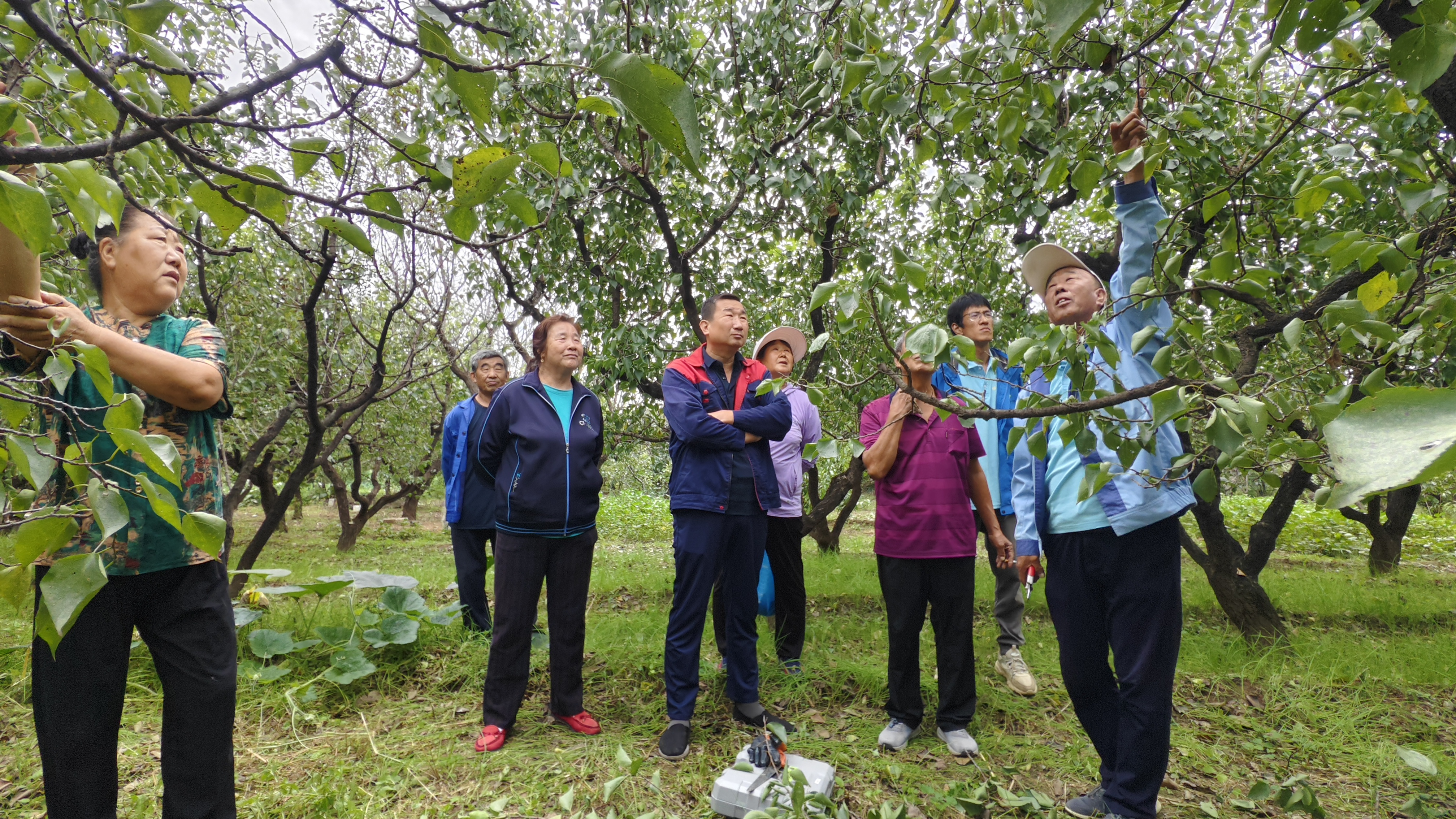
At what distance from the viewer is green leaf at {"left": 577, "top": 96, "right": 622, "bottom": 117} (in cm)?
83

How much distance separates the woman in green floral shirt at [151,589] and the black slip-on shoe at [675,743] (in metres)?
1.55

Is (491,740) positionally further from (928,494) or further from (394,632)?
(928,494)

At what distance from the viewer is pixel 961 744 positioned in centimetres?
293

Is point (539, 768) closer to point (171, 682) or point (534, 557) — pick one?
point (534, 557)

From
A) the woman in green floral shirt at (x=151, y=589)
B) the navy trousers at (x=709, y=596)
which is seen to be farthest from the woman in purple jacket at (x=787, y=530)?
the woman in green floral shirt at (x=151, y=589)

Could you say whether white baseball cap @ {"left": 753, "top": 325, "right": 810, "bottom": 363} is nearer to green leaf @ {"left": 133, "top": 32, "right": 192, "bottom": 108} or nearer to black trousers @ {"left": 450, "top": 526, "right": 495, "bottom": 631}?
black trousers @ {"left": 450, "top": 526, "right": 495, "bottom": 631}

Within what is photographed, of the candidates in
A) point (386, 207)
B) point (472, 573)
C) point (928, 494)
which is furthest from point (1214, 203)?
point (472, 573)

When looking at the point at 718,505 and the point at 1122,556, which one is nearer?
the point at 1122,556

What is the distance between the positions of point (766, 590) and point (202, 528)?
3.58 metres

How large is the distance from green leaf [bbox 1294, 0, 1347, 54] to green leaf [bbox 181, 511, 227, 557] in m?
1.42

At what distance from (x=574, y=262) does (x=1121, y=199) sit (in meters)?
4.01

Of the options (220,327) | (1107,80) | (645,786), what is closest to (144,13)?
(645,786)

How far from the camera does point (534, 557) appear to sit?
10.1 feet

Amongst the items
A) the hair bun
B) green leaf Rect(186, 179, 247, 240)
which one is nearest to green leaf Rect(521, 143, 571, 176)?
green leaf Rect(186, 179, 247, 240)
